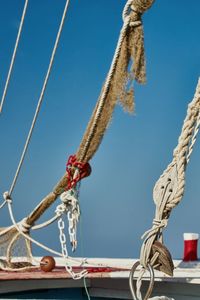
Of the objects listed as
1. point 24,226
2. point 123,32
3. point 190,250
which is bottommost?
point 190,250

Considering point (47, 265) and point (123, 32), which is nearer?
point (123, 32)

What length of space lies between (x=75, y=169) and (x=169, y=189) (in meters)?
4.15

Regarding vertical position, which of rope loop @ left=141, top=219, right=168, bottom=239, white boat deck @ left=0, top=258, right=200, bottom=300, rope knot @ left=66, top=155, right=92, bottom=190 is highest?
rope knot @ left=66, top=155, right=92, bottom=190

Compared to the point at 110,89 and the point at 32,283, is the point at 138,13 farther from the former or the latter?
the point at 32,283

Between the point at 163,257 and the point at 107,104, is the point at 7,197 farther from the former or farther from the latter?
the point at 163,257

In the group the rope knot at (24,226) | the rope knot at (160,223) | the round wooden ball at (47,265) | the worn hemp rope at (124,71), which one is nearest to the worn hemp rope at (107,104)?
the worn hemp rope at (124,71)

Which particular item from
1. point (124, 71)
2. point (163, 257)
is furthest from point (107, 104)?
point (163, 257)

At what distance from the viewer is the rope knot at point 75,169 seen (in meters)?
8.85

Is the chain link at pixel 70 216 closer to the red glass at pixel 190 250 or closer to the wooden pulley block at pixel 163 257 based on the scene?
the red glass at pixel 190 250

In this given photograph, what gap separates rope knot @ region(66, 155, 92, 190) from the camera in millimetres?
8852

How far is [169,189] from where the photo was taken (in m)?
4.89

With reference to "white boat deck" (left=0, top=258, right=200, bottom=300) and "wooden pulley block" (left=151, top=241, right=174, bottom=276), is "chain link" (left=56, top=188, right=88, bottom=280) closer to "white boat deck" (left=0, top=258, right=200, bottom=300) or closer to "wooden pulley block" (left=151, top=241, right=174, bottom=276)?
"white boat deck" (left=0, top=258, right=200, bottom=300)

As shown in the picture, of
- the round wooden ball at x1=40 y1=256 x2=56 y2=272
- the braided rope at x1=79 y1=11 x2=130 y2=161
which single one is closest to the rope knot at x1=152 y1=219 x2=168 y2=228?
the braided rope at x1=79 y1=11 x2=130 y2=161

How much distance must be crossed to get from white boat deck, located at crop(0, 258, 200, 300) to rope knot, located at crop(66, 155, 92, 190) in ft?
4.19
